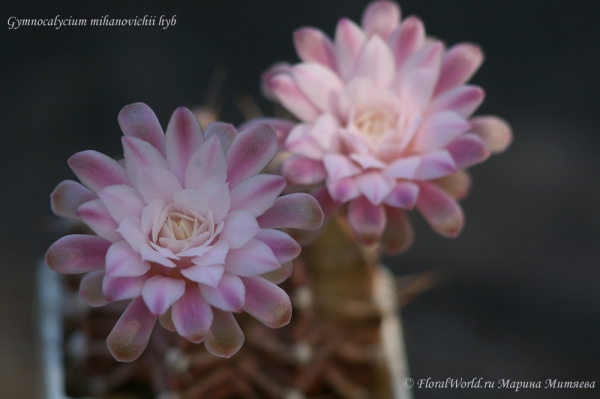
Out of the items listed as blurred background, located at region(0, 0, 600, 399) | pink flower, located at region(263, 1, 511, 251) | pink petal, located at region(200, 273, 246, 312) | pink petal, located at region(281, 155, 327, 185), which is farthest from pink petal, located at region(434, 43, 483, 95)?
blurred background, located at region(0, 0, 600, 399)

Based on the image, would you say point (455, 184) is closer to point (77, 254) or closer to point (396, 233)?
point (396, 233)

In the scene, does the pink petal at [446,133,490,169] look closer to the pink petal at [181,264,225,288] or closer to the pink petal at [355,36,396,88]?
the pink petal at [355,36,396,88]

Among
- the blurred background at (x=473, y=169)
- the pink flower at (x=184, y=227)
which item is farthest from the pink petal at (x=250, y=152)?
the blurred background at (x=473, y=169)

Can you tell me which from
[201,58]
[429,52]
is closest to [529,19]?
[201,58]

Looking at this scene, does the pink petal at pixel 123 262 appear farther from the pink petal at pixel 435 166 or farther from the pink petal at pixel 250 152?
the pink petal at pixel 435 166

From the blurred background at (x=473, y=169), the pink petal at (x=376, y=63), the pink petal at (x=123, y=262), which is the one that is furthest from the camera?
the blurred background at (x=473, y=169)

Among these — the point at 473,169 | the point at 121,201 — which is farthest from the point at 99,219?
the point at 473,169

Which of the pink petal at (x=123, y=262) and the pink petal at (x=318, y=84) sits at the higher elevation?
the pink petal at (x=318, y=84)
